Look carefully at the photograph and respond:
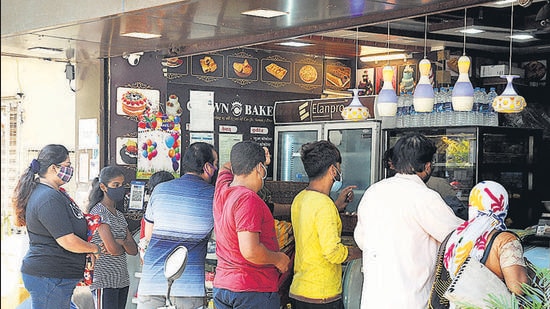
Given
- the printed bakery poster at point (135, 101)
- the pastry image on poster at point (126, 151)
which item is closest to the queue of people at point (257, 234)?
the pastry image on poster at point (126, 151)

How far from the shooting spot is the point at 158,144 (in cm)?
814

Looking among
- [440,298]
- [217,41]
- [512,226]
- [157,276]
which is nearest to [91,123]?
[217,41]

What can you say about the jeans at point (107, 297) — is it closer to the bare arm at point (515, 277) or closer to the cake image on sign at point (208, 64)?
the cake image on sign at point (208, 64)

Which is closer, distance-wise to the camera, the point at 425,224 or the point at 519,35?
the point at 425,224

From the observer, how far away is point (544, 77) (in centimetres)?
883

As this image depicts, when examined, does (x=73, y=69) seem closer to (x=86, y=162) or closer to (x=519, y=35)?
(x=86, y=162)

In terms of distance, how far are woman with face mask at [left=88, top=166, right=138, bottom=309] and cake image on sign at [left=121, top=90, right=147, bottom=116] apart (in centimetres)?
164

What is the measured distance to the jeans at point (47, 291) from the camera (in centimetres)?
558

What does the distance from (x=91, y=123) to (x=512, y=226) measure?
4318 mm

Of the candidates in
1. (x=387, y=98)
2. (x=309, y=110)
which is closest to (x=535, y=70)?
(x=309, y=110)

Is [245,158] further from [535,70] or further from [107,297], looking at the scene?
[535,70]

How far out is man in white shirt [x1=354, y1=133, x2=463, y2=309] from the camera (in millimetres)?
4434

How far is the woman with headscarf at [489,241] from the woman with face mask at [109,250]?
2981 mm

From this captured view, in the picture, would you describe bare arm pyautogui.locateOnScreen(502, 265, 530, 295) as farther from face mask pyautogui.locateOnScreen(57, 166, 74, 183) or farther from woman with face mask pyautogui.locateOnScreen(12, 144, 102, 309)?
face mask pyautogui.locateOnScreen(57, 166, 74, 183)
